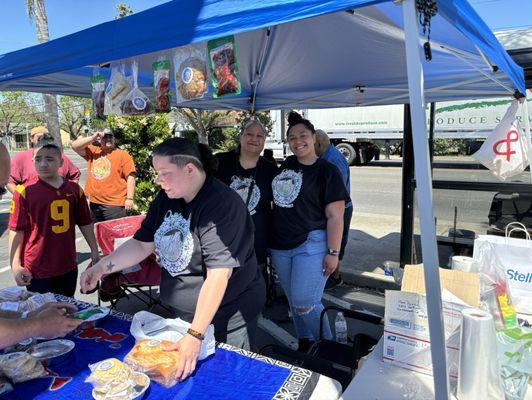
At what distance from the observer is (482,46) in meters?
1.85

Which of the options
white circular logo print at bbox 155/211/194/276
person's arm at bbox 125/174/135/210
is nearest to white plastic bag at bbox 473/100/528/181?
white circular logo print at bbox 155/211/194/276

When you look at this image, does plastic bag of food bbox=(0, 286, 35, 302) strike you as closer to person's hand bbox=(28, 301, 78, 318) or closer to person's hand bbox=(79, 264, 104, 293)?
person's hand bbox=(28, 301, 78, 318)

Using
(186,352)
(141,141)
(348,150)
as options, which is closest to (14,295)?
(186,352)

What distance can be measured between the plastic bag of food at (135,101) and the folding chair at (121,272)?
1.50 metres

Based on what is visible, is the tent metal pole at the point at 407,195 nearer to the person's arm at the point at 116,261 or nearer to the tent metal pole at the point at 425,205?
the person's arm at the point at 116,261

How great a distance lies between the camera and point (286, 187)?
2734mm

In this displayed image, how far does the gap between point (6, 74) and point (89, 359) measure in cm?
160

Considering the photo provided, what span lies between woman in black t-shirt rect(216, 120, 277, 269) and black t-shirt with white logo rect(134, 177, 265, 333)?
844mm

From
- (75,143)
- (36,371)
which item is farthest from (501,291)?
(75,143)

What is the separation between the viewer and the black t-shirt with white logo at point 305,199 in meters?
2.65

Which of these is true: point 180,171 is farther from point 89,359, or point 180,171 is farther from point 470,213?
point 470,213

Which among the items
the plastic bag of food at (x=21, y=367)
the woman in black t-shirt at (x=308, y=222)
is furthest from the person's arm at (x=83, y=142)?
the plastic bag of food at (x=21, y=367)

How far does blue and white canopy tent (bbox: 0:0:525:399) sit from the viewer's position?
116 centimetres

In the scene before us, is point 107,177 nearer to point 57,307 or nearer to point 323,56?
point 323,56
